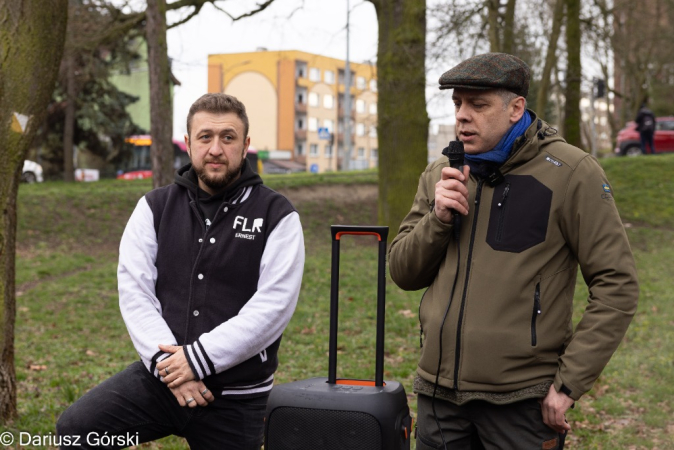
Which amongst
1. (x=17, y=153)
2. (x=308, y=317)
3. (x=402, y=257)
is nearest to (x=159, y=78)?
(x=308, y=317)

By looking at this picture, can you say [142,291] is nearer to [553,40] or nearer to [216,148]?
[216,148]

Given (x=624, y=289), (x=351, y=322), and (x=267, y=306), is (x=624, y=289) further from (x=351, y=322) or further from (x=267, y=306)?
(x=351, y=322)

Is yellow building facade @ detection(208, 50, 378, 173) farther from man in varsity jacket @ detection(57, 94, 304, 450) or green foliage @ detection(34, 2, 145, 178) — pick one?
man in varsity jacket @ detection(57, 94, 304, 450)

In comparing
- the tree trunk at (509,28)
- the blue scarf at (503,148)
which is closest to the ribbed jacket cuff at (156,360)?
the blue scarf at (503,148)

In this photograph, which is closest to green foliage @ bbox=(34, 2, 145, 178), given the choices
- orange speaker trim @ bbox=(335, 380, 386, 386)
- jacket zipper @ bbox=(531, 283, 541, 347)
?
orange speaker trim @ bbox=(335, 380, 386, 386)

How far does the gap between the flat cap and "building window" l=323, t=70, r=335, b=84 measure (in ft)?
297

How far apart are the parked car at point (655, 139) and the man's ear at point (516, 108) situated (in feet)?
97.9

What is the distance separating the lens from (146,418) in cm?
321

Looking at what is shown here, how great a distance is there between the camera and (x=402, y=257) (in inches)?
117

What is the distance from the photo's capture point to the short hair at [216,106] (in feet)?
11.3

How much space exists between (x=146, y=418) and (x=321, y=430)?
0.84 metres

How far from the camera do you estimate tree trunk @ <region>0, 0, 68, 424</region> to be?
203 inches

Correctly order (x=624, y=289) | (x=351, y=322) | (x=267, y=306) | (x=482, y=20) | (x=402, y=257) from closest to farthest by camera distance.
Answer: (x=624, y=289) < (x=402, y=257) < (x=267, y=306) < (x=351, y=322) < (x=482, y=20)

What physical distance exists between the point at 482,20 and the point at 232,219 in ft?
44.3
